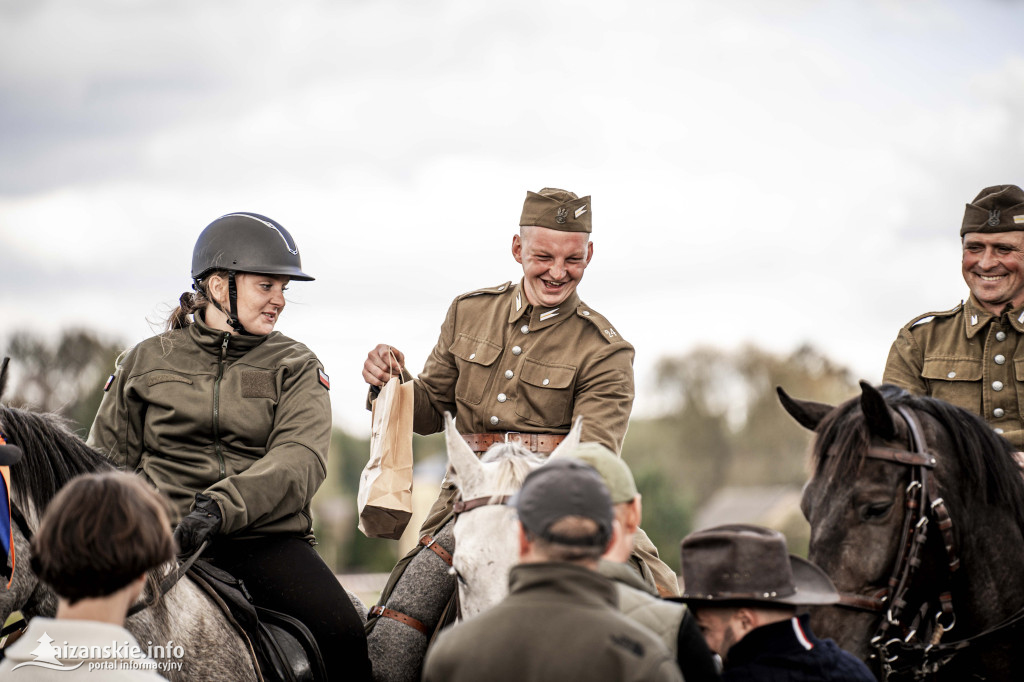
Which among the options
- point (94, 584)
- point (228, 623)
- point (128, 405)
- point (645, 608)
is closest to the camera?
point (94, 584)

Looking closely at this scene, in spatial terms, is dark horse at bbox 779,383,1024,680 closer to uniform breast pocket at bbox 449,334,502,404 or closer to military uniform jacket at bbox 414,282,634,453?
military uniform jacket at bbox 414,282,634,453

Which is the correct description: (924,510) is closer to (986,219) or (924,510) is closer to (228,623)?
(986,219)

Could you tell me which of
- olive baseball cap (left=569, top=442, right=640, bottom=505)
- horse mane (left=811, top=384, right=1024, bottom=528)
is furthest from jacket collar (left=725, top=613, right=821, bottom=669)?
horse mane (left=811, top=384, right=1024, bottom=528)

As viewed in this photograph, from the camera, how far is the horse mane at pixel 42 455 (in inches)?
175

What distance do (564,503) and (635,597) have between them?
61 centimetres

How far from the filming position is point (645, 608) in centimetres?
330

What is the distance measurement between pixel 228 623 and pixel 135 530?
2.04 meters

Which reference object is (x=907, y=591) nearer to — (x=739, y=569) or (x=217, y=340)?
(x=739, y=569)

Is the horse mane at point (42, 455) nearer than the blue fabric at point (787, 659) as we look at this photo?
No

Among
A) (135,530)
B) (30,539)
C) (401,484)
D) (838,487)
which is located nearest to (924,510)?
(838,487)

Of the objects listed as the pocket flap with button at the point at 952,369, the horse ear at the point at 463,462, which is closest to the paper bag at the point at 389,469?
the horse ear at the point at 463,462

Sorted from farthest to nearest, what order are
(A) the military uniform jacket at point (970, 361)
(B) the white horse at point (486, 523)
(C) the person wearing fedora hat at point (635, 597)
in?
(A) the military uniform jacket at point (970, 361) < (B) the white horse at point (486, 523) < (C) the person wearing fedora hat at point (635, 597)

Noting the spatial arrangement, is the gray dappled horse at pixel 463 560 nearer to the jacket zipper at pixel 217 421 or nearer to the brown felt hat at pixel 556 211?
the jacket zipper at pixel 217 421

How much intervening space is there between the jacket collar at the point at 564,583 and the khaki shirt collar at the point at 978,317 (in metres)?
3.70
